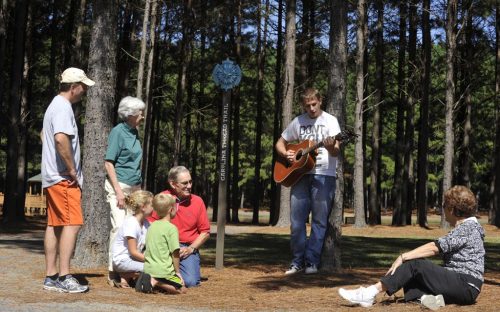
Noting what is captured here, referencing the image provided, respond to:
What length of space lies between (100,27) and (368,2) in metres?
22.8

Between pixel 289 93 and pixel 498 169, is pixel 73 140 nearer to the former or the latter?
pixel 289 93

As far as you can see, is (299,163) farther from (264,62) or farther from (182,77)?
(264,62)

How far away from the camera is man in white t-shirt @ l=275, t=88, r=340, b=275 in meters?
8.86

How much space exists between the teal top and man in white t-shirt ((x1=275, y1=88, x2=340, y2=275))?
2.02 metres

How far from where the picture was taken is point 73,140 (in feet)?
23.0

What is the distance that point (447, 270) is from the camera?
6.46 m

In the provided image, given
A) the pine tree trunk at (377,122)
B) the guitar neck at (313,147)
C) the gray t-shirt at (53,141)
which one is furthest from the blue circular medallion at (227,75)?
the pine tree trunk at (377,122)

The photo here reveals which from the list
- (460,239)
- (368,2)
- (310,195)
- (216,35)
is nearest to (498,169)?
(368,2)

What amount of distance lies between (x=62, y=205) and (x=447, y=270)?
143 inches

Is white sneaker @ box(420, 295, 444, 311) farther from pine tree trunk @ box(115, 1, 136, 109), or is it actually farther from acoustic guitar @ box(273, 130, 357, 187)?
pine tree trunk @ box(115, 1, 136, 109)

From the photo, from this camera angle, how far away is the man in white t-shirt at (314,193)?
29.1ft

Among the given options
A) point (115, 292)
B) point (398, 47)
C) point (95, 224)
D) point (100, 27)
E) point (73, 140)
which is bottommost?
point (115, 292)

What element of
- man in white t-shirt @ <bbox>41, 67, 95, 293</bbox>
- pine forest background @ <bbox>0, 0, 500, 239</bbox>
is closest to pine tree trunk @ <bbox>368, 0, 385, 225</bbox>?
pine forest background @ <bbox>0, 0, 500, 239</bbox>

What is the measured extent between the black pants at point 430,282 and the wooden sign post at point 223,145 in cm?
357
